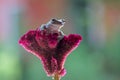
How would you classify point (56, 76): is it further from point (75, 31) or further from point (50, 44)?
point (75, 31)

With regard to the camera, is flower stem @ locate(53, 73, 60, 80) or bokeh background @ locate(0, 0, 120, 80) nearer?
flower stem @ locate(53, 73, 60, 80)

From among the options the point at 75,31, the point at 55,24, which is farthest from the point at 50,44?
the point at 75,31

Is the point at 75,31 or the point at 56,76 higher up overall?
the point at 56,76

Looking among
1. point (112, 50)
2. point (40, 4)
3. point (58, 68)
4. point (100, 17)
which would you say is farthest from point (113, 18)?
point (58, 68)

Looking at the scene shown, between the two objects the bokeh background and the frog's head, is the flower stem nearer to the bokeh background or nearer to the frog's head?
the frog's head

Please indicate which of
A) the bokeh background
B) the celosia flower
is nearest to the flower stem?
the celosia flower

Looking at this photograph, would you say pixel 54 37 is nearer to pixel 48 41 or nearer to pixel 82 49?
pixel 48 41
